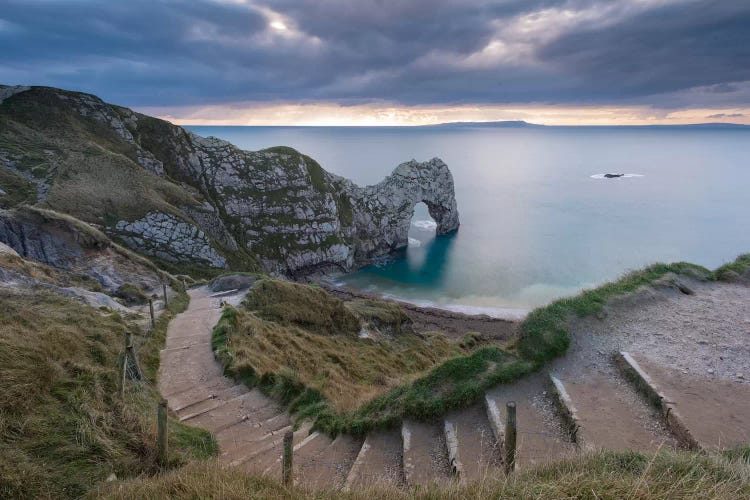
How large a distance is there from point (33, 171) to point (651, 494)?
6228 cm

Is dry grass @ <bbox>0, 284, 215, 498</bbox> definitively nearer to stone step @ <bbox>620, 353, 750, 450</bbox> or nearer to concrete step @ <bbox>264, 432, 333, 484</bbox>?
concrete step @ <bbox>264, 432, 333, 484</bbox>

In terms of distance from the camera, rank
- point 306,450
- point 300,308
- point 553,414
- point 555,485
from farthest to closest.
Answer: point 300,308 < point 306,450 < point 553,414 < point 555,485

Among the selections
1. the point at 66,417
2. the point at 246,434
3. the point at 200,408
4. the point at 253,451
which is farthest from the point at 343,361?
the point at 66,417

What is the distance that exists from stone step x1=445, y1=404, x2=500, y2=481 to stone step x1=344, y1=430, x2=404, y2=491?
51.0 inches

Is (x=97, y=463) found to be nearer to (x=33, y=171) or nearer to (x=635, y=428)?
(x=635, y=428)

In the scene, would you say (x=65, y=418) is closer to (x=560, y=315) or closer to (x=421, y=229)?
(x=560, y=315)

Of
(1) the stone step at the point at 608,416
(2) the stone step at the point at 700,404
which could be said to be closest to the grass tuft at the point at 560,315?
(1) the stone step at the point at 608,416

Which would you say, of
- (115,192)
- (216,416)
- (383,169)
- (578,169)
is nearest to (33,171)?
(115,192)

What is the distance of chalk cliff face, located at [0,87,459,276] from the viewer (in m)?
49.2

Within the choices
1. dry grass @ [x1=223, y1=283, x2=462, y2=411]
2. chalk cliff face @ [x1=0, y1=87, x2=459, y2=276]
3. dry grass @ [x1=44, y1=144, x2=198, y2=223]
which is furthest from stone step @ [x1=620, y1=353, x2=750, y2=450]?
dry grass @ [x1=44, y1=144, x2=198, y2=223]

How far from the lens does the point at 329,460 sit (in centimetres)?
1029

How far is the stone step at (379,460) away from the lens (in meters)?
Answer: 9.08

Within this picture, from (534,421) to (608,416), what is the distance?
1.74m

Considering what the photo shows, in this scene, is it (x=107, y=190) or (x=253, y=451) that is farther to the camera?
(x=107, y=190)
